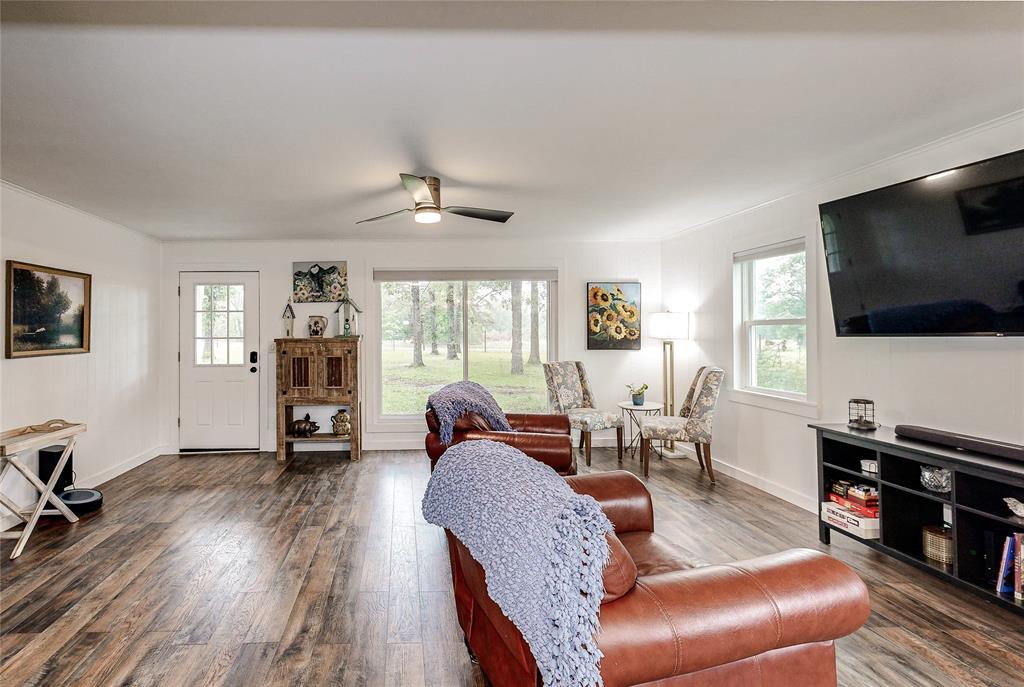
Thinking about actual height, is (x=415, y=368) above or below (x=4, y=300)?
below

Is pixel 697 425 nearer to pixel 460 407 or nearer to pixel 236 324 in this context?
pixel 460 407

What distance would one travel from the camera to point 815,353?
398 centimetres

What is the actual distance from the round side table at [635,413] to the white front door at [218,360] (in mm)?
4137

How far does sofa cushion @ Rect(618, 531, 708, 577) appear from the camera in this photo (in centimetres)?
188

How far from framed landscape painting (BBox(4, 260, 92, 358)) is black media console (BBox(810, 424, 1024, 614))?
17.9 feet

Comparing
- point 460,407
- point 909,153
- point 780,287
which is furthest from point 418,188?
point 780,287

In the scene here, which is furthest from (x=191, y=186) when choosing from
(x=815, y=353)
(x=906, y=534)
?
(x=906, y=534)

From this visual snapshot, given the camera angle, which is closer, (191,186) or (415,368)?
(191,186)

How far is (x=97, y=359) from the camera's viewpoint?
4.74 m

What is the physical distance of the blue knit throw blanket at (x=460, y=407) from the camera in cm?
332

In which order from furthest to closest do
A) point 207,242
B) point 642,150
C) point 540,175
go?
point 207,242 → point 540,175 → point 642,150

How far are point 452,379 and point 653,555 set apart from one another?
14.8 ft

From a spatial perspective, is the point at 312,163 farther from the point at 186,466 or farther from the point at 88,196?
the point at 186,466

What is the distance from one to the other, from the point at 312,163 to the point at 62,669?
2735mm
